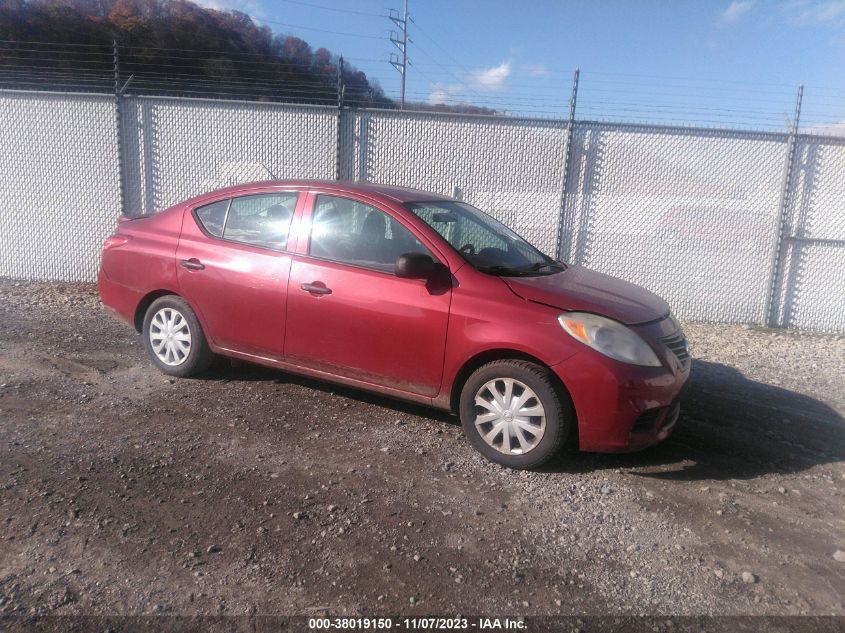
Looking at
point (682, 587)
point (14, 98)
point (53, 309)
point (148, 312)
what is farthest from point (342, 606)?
point (14, 98)

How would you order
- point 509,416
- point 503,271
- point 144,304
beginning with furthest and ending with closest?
point 144,304 → point 503,271 → point 509,416

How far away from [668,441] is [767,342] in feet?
12.4

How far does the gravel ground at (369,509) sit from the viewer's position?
9.70 ft

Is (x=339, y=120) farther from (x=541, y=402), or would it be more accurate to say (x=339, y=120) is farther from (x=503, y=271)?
(x=541, y=402)

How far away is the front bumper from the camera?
13.0ft

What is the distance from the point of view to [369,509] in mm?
3637

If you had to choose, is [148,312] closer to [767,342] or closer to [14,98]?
[14,98]

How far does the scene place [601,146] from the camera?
27.6ft

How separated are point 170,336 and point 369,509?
2675 millimetres

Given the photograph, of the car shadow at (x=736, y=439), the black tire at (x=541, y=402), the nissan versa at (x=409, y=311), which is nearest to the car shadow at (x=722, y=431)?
the car shadow at (x=736, y=439)

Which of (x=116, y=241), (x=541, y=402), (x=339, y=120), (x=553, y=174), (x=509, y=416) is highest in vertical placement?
(x=339, y=120)

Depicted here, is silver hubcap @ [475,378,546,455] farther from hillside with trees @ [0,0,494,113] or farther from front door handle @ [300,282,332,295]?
hillside with trees @ [0,0,494,113]

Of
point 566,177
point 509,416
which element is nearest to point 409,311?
point 509,416

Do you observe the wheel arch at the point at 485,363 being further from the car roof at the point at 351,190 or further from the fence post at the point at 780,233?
the fence post at the point at 780,233
